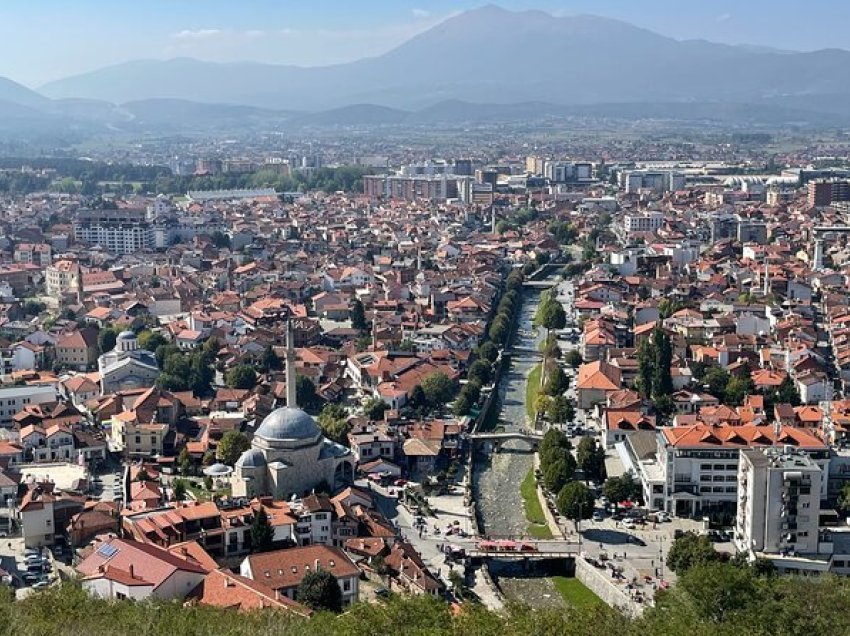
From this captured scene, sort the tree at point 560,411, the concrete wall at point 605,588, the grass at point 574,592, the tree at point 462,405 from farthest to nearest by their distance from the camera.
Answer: the tree at point 462,405
the tree at point 560,411
the grass at point 574,592
the concrete wall at point 605,588

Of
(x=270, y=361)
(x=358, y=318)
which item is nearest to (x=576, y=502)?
(x=270, y=361)

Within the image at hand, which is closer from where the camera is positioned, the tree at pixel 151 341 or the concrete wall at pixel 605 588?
the concrete wall at pixel 605 588

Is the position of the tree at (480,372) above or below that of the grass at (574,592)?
above

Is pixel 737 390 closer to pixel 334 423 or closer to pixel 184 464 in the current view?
pixel 334 423

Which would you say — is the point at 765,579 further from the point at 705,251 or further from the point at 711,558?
the point at 705,251

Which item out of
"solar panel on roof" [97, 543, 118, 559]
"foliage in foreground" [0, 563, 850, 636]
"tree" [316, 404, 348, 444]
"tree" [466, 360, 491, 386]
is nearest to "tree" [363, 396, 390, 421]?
"tree" [316, 404, 348, 444]

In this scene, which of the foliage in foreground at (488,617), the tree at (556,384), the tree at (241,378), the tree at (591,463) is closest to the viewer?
the foliage in foreground at (488,617)

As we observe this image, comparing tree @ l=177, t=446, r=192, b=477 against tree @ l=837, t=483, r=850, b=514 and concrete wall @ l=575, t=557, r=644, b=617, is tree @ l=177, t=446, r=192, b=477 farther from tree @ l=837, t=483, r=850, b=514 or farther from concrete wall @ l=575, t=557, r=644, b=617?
tree @ l=837, t=483, r=850, b=514

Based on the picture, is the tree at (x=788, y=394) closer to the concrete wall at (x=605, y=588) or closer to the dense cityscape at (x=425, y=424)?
the dense cityscape at (x=425, y=424)

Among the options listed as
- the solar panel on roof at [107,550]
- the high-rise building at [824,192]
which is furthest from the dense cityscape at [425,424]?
the high-rise building at [824,192]
